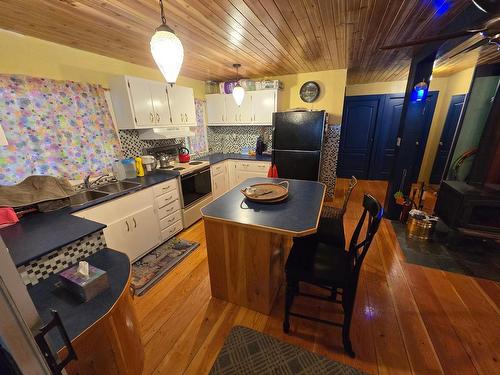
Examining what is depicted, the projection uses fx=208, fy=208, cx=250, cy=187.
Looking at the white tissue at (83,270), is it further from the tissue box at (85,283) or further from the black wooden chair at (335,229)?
the black wooden chair at (335,229)

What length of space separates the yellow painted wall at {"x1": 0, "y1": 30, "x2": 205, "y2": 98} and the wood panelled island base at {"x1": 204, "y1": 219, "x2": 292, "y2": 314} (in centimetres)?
216

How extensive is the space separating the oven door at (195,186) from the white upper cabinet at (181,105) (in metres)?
0.83

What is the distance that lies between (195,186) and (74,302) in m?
2.25

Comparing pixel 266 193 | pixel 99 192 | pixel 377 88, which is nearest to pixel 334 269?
pixel 266 193

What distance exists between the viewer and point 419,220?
9.09 ft

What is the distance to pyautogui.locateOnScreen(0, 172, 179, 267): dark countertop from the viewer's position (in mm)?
1175

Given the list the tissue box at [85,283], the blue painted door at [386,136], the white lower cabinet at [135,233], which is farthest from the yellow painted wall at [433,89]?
the tissue box at [85,283]

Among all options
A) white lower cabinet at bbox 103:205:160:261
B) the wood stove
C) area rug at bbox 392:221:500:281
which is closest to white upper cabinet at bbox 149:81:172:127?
white lower cabinet at bbox 103:205:160:261

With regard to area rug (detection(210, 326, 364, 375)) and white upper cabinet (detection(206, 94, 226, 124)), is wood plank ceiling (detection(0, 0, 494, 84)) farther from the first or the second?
area rug (detection(210, 326, 364, 375))

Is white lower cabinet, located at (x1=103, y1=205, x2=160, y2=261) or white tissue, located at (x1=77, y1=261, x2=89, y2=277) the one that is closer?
white tissue, located at (x1=77, y1=261, x2=89, y2=277)

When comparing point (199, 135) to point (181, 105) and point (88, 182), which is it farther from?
point (88, 182)

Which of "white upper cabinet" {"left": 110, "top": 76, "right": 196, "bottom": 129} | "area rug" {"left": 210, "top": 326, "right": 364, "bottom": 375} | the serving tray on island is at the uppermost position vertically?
"white upper cabinet" {"left": 110, "top": 76, "right": 196, "bottom": 129}

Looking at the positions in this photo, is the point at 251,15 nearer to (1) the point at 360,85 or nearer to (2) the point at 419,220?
(2) the point at 419,220

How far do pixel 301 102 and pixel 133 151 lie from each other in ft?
9.78
